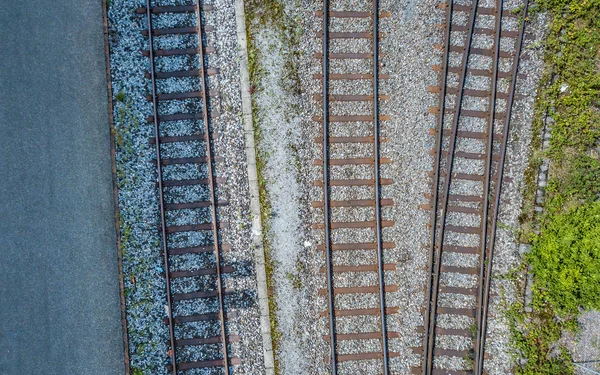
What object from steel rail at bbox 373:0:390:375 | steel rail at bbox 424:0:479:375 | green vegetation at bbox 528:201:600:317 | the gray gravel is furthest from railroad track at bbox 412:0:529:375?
the gray gravel

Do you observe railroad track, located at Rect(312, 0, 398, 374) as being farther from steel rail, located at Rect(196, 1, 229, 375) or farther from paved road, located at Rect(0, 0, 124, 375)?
paved road, located at Rect(0, 0, 124, 375)

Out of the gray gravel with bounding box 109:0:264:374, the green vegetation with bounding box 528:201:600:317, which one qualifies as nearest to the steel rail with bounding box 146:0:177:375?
the gray gravel with bounding box 109:0:264:374

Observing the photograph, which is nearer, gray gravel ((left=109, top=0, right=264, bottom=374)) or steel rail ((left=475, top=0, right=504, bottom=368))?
gray gravel ((left=109, top=0, right=264, bottom=374))

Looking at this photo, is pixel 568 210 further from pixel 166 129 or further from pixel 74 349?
pixel 74 349

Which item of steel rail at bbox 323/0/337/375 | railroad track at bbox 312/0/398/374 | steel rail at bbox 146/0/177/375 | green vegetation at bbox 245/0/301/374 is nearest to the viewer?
steel rail at bbox 146/0/177/375

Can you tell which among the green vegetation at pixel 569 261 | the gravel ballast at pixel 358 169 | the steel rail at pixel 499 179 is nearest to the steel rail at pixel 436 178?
the gravel ballast at pixel 358 169

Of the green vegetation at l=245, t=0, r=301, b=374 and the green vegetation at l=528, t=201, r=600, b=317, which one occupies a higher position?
the green vegetation at l=245, t=0, r=301, b=374

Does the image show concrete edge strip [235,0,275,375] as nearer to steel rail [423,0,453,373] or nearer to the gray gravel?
the gray gravel

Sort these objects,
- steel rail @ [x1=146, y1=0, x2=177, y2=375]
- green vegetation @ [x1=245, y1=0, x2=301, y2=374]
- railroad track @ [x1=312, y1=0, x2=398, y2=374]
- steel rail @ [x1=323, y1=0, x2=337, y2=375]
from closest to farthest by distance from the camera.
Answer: steel rail @ [x1=146, y1=0, x2=177, y2=375], steel rail @ [x1=323, y1=0, x2=337, y2=375], railroad track @ [x1=312, y1=0, x2=398, y2=374], green vegetation @ [x1=245, y1=0, x2=301, y2=374]
